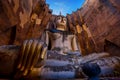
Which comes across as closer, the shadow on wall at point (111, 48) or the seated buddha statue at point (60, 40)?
the seated buddha statue at point (60, 40)

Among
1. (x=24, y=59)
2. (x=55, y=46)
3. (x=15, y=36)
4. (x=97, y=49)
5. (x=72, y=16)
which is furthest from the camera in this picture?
(x=72, y=16)

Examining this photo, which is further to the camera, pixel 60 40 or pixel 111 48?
pixel 111 48

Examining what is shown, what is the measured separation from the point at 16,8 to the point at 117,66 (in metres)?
3.49

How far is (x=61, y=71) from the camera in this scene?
2.35m

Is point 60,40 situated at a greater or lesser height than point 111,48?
greater

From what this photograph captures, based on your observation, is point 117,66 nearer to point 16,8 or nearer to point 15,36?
point 16,8

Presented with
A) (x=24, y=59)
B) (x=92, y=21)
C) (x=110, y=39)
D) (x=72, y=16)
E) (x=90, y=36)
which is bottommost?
(x=24, y=59)

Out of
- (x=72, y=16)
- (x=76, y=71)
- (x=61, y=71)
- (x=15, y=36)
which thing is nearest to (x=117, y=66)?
(x=76, y=71)

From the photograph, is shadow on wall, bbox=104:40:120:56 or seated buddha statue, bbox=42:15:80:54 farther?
shadow on wall, bbox=104:40:120:56

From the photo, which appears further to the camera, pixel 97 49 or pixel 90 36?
pixel 90 36

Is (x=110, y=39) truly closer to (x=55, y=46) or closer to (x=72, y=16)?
(x=55, y=46)

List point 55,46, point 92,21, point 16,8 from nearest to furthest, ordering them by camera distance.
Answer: point 16,8, point 55,46, point 92,21

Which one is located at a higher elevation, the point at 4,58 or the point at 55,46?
the point at 55,46

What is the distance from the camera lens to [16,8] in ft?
15.9
